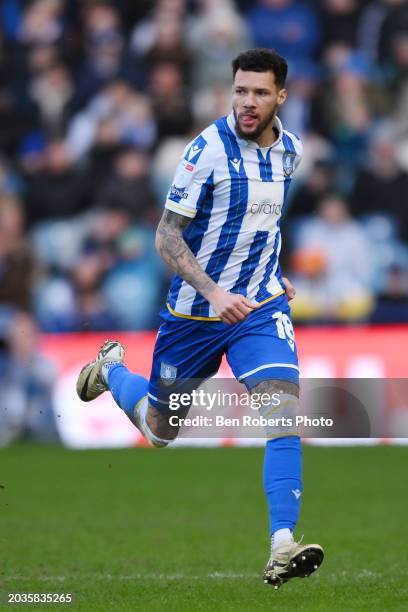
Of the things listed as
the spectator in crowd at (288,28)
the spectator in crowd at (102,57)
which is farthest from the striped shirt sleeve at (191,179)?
the spectator in crowd at (288,28)

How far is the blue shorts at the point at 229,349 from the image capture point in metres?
5.98

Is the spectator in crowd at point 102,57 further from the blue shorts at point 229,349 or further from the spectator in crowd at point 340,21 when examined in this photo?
the blue shorts at point 229,349

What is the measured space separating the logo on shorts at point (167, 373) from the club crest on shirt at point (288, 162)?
1.10 meters

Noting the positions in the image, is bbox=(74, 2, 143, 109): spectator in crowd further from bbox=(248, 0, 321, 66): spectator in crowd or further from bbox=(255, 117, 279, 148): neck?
bbox=(255, 117, 279, 148): neck

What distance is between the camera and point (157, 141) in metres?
15.7

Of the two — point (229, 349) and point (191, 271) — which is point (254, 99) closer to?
point (191, 271)

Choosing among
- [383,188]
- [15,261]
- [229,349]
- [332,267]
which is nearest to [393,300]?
[332,267]

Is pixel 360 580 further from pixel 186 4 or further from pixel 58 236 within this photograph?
pixel 186 4

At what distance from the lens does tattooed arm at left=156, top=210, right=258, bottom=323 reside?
582 cm

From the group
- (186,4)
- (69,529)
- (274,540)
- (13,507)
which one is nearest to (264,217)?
(274,540)

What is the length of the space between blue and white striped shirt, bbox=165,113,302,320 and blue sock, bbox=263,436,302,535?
767 millimetres

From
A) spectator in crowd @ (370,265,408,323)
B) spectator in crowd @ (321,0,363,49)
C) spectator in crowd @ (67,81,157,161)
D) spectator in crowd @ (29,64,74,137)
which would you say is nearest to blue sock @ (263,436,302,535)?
spectator in crowd @ (370,265,408,323)

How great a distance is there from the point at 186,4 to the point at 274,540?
482 inches

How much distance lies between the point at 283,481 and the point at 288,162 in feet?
5.04
